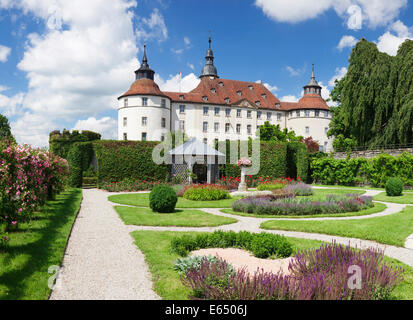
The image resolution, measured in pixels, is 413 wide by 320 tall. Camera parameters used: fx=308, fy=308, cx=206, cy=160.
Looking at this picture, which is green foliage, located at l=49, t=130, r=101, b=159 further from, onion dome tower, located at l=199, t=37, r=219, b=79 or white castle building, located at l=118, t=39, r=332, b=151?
onion dome tower, located at l=199, t=37, r=219, b=79

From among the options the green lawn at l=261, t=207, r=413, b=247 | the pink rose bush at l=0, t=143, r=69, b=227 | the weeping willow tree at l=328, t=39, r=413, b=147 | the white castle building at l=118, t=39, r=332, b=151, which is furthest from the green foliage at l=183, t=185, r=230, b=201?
the white castle building at l=118, t=39, r=332, b=151

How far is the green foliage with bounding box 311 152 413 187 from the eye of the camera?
21.4m

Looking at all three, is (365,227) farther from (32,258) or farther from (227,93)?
(227,93)

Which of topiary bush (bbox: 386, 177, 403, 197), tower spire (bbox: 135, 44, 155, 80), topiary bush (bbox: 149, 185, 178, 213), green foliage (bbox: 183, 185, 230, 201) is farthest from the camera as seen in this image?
tower spire (bbox: 135, 44, 155, 80)

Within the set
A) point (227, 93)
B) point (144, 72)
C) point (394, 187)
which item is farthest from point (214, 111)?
point (394, 187)

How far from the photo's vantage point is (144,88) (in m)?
44.2

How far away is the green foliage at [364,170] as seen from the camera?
21359 mm

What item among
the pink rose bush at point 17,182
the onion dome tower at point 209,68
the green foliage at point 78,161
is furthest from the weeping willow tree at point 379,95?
the onion dome tower at point 209,68

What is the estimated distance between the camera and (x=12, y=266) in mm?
5078

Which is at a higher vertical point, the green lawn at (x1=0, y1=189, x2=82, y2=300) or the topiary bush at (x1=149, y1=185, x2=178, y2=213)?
the topiary bush at (x1=149, y1=185, x2=178, y2=213)

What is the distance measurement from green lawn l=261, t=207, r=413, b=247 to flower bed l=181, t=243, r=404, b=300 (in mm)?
3522
